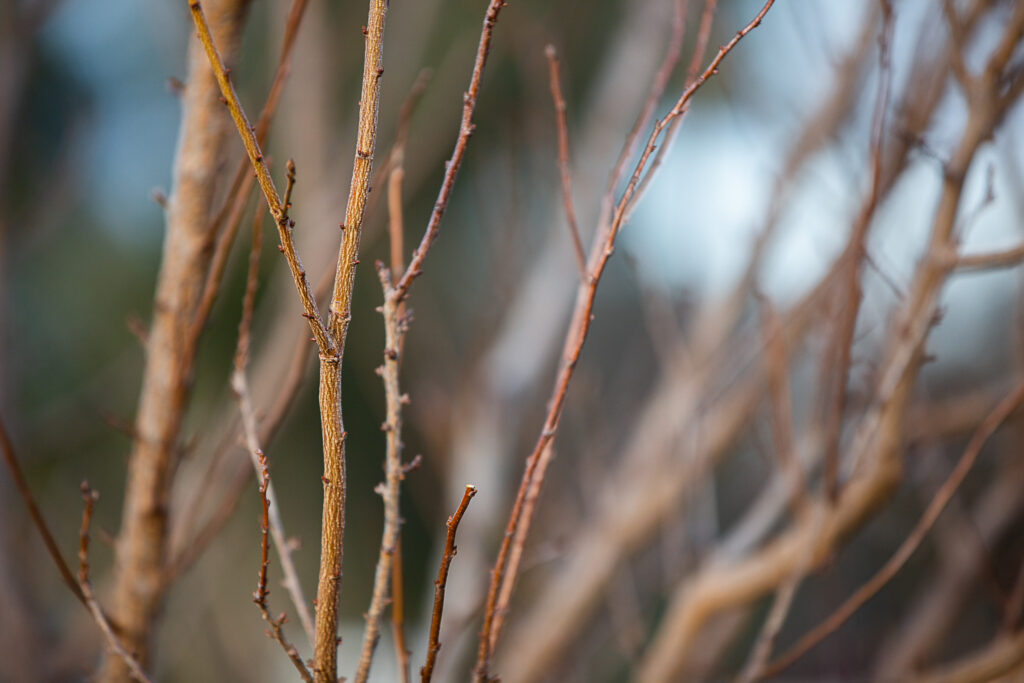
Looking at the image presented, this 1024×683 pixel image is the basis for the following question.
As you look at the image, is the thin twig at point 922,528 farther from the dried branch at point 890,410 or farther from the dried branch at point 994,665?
the dried branch at point 994,665

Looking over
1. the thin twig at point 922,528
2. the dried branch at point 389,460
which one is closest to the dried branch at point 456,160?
the dried branch at point 389,460

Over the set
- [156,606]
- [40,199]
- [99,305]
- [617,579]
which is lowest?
[156,606]

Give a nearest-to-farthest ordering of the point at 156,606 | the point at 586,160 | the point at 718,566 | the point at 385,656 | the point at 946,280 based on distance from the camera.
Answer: the point at 156,606 < the point at 946,280 < the point at 718,566 < the point at 586,160 < the point at 385,656

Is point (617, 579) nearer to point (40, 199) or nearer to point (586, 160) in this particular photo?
point (586, 160)

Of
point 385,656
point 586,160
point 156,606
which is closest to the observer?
point 156,606

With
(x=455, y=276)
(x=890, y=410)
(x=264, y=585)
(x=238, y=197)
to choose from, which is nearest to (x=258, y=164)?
(x=264, y=585)

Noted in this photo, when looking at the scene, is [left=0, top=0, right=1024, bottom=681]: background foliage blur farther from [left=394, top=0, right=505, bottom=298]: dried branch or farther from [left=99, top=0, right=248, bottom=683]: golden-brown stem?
[left=394, top=0, right=505, bottom=298]: dried branch

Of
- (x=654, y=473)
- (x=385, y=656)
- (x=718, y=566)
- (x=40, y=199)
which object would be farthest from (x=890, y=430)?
(x=40, y=199)

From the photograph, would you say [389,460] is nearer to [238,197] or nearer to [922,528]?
[238,197]

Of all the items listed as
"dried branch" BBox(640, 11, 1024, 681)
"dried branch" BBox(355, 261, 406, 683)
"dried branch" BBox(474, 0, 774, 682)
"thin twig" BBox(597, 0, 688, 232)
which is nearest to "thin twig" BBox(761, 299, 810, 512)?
"dried branch" BBox(640, 11, 1024, 681)

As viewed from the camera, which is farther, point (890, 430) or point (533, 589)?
point (533, 589)
